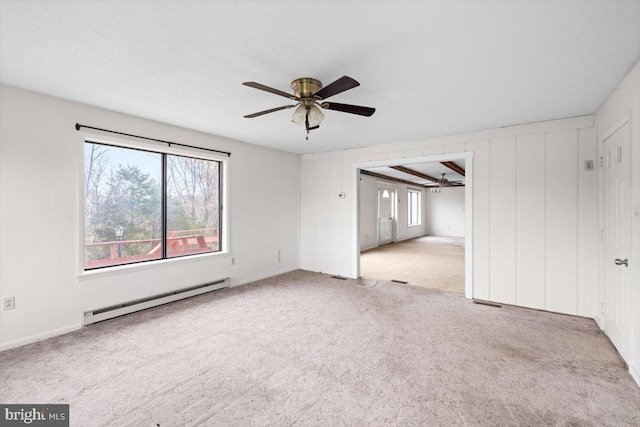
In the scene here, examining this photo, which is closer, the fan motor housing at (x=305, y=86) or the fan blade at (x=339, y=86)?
the fan blade at (x=339, y=86)

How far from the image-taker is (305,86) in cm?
243

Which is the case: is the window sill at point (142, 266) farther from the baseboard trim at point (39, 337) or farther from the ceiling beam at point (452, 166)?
the ceiling beam at point (452, 166)

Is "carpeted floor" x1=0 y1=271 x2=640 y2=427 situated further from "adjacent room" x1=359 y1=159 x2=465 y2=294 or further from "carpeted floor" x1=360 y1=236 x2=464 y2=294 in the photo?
"adjacent room" x1=359 y1=159 x2=465 y2=294

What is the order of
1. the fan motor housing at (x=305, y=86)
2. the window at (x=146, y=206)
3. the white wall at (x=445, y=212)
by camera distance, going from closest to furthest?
the fan motor housing at (x=305, y=86), the window at (x=146, y=206), the white wall at (x=445, y=212)

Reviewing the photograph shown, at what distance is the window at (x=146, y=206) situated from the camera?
132 inches

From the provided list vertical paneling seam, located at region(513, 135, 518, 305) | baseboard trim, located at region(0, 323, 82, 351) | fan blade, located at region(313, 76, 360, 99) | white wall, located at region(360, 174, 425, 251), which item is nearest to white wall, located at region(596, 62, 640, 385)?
Answer: vertical paneling seam, located at region(513, 135, 518, 305)

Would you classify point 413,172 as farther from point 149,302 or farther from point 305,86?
point 149,302

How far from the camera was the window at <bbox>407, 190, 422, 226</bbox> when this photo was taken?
12.2 m

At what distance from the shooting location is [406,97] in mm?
2898

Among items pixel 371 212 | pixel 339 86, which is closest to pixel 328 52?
pixel 339 86

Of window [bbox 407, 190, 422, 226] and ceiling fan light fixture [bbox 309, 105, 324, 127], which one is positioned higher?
ceiling fan light fixture [bbox 309, 105, 324, 127]

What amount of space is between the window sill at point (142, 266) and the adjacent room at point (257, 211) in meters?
0.03

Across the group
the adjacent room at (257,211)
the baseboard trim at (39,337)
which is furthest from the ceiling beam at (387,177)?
the baseboard trim at (39,337)

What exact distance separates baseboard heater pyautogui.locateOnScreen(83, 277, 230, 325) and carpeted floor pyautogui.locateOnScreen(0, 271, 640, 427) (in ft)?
0.35
